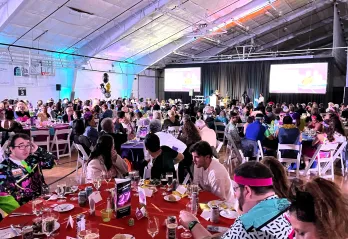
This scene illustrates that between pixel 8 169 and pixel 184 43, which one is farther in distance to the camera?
pixel 184 43

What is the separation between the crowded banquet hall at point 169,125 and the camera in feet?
5.63

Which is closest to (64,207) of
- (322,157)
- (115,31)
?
(322,157)

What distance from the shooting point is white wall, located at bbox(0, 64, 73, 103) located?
13.0 meters

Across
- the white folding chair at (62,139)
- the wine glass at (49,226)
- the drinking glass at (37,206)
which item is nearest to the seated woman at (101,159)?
the drinking glass at (37,206)

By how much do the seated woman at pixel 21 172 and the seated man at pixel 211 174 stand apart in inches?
65.1

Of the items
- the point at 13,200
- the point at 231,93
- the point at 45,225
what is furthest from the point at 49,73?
the point at 45,225

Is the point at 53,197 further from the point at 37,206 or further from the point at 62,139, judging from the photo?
the point at 62,139

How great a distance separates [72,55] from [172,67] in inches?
323

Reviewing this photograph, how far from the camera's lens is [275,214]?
4.23 ft

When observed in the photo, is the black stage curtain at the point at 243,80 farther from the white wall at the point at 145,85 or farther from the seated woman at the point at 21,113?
the seated woman at the point at 21,113

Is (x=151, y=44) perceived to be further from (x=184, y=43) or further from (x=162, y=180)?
(x=162, y=180)

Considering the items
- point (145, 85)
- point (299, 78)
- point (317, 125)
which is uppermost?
point (299, 78)

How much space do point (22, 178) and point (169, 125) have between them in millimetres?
4173

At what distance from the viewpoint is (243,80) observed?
18906mm
